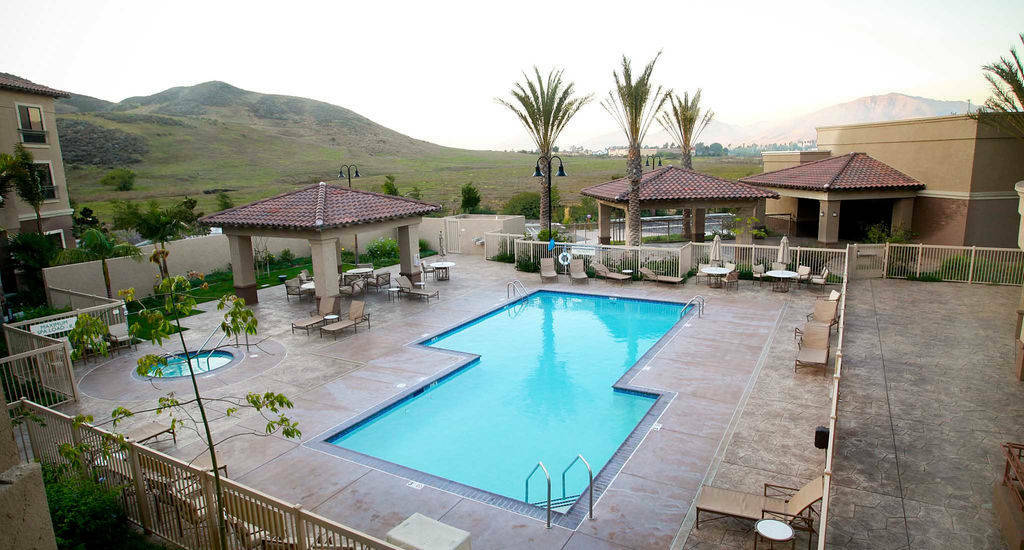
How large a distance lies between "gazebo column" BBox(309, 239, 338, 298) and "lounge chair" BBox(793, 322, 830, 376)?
12.6 m

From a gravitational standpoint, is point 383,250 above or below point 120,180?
below

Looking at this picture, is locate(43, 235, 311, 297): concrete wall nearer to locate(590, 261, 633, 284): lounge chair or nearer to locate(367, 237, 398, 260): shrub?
locate(367, 237, 398, 260): shrub

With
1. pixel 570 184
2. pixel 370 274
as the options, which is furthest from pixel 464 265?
pixel 570 184

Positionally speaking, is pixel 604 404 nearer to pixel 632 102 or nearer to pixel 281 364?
pixel 281 364

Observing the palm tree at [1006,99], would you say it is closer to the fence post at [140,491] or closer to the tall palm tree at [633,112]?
the tall palm tree at [633,112]

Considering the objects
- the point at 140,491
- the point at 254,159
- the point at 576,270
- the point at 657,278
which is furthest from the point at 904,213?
the point at 254,159

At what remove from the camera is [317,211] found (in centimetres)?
1803

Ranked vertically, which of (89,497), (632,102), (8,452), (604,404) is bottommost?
(604,404)

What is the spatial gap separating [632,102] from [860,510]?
1810 cm

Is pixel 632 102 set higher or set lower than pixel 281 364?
higher

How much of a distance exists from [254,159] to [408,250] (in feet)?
266

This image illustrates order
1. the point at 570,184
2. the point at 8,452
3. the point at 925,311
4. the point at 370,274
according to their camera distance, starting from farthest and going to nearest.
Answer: the point at 570,184
the point at 370,274
the point at 925,311
the point at 8,452

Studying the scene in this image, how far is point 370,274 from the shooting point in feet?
72.1

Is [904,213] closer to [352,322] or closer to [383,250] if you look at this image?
[383,250]
